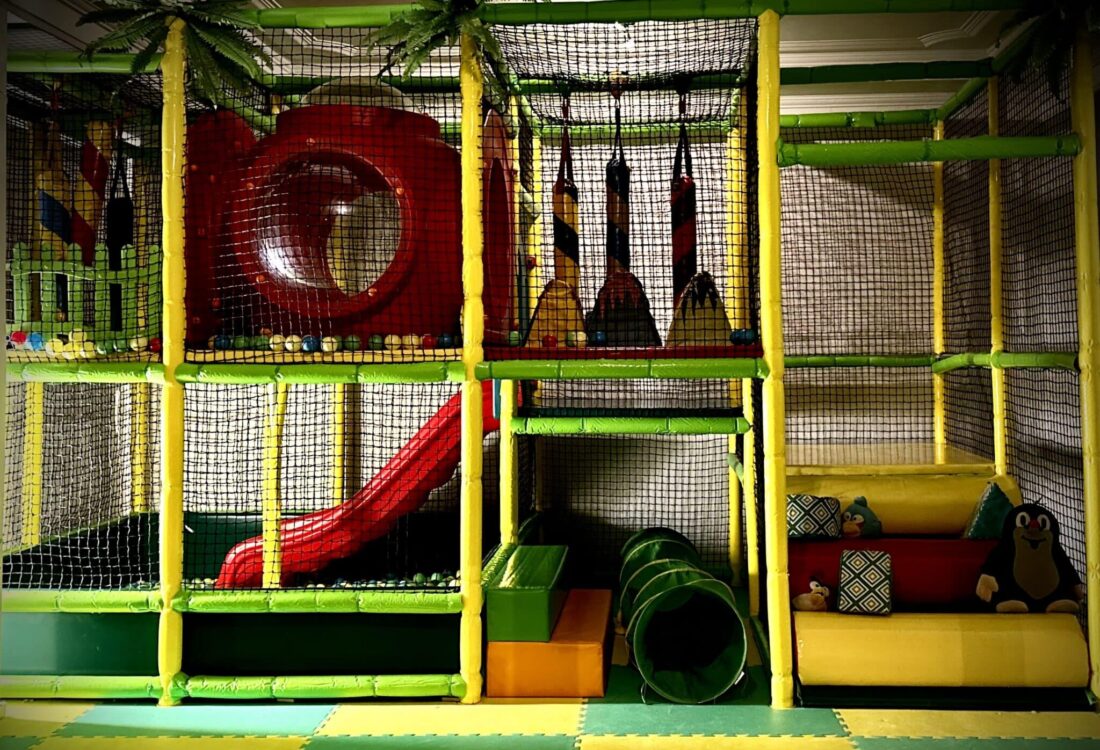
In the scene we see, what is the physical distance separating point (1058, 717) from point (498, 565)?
251cm

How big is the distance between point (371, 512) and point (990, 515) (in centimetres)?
312

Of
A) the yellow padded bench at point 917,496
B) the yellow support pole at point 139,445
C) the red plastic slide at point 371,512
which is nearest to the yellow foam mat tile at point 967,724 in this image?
the yellow padded bench at point 917,496

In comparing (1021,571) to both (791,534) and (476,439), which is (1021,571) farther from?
(476,439)

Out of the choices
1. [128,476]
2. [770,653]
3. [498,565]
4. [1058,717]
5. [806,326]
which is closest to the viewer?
[1058,717]

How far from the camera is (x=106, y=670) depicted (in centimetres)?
392

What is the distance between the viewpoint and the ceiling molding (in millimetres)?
5383

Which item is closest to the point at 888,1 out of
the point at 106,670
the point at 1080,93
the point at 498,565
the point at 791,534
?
the point at 1080,93

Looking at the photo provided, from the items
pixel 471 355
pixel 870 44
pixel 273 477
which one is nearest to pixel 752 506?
pixel 471 355

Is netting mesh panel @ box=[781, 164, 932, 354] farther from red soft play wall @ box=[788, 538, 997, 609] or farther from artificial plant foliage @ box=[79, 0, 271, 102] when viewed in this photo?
artificial plant foliage @ box=[79, 0, 271, 102]

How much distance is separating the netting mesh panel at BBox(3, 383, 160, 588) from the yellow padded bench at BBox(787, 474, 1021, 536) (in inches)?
149

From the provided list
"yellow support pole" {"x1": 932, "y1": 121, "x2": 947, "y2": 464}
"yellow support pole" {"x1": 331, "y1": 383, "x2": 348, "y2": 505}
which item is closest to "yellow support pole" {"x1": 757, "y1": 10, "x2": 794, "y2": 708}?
"yellow support pole" {"x1": 932, "y1": 121, "x2": 947, "y2": 464}

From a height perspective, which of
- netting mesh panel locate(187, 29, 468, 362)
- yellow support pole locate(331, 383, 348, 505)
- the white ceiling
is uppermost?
the white ceiling

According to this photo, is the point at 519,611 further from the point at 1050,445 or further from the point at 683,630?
the point at 1050,445

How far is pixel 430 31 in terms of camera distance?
3.68m
